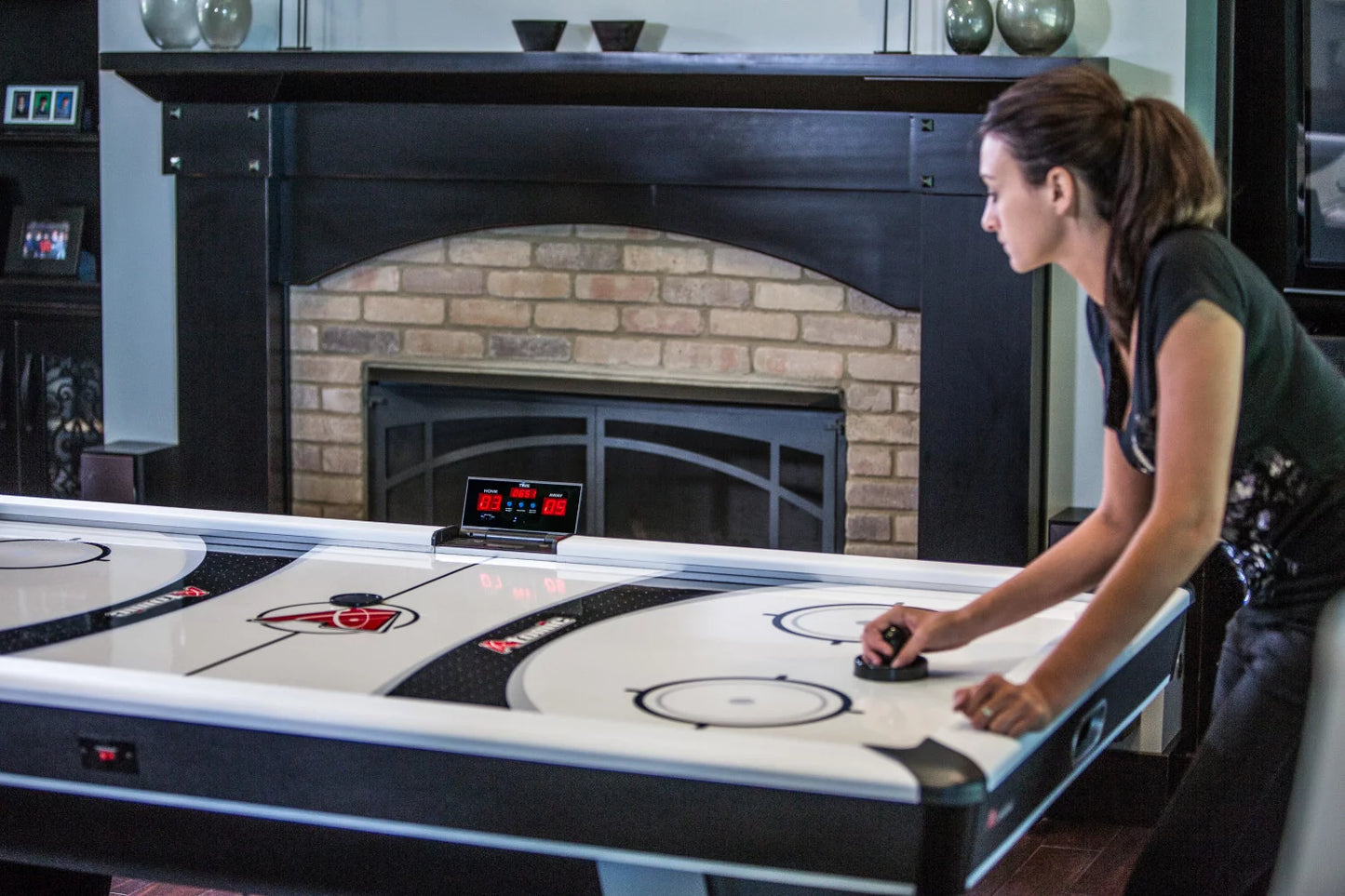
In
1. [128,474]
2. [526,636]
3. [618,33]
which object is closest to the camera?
[526,636]

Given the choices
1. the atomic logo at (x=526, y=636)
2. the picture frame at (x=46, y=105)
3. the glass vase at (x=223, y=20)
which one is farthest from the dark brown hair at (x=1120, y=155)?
the picture frame at (x=46, y=105)

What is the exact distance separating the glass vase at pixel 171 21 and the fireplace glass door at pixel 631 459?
922mm

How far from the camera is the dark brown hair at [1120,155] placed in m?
1.55

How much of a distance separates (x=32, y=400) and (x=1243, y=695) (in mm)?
3633

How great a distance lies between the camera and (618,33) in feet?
11.2

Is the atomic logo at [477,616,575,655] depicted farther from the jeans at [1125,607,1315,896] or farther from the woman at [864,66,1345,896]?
the jeans at [1125,607,1315,896]

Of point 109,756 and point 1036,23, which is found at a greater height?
point 1036,23

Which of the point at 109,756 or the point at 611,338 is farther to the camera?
the point at 611,338

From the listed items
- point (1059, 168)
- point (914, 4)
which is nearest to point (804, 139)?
point (914, 4)

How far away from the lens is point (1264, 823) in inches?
65.7

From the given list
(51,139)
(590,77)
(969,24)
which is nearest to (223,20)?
(590,77)

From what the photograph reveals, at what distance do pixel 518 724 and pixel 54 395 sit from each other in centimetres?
339

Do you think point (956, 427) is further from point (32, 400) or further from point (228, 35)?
point (32, 400)

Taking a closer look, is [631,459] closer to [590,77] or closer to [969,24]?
[590,77]
